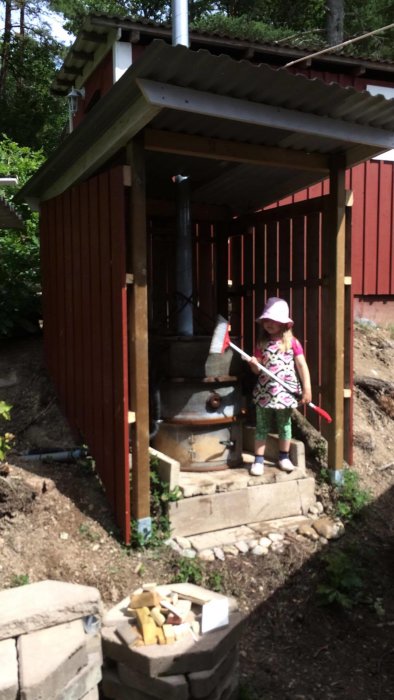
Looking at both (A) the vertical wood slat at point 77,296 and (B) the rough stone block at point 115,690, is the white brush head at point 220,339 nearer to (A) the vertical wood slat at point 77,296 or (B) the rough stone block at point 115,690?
(A) the vertical wood slat at point 77,296

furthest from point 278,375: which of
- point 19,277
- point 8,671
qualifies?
point 19,277

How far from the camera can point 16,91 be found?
24.5 metres

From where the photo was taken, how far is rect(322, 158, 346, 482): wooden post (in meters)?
4.95

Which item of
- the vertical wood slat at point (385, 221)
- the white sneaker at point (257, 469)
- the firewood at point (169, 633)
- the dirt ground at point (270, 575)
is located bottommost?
the dirt ground at point (270, 575)

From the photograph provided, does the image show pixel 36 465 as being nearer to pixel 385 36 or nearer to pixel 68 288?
pixel 68 288

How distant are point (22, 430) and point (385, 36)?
768 inches

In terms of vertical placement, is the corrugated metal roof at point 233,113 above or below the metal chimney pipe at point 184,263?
above

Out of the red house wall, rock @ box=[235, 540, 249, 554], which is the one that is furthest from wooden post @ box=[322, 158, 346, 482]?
the red house wall

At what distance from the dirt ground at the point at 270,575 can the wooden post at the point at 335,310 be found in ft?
1.31

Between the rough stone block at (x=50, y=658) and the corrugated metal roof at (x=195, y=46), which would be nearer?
the rough stone block at (x=50, y=658)

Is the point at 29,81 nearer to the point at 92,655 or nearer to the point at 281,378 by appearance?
the point at 281,378

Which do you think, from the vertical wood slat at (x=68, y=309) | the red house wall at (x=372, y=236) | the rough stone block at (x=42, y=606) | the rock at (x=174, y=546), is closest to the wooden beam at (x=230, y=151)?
the vertical wood slat at (x=68, y=309)

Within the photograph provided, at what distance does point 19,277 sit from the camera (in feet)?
26.0

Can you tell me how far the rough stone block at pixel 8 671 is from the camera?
2.37m
